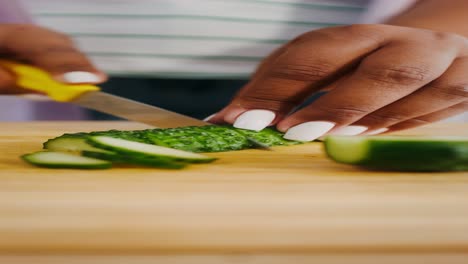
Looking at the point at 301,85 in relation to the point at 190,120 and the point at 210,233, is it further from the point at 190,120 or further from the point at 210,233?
the point at 210,233

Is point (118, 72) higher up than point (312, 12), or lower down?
lower down

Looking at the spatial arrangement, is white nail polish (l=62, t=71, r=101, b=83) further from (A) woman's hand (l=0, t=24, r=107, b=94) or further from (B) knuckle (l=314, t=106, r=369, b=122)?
(B) knuckle (l=314, t=106, r=369, b=122)

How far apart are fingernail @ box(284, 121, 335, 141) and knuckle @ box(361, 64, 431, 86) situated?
132 mm

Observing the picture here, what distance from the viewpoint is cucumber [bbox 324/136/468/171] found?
964 mm

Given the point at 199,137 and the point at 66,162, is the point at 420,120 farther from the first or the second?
the point at 66,162

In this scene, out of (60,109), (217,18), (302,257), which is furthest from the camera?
(60,109)

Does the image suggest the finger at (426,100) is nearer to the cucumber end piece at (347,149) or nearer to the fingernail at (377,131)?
the fingernail at (377,131)

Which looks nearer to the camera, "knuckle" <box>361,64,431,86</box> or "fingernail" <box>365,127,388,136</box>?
"knuckle" <box>361,64,431,86</box>

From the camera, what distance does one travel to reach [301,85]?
1358 mm

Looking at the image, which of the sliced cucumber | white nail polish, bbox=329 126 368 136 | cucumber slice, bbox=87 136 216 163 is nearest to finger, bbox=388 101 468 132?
white nail polish, bbox=329 126 368 136

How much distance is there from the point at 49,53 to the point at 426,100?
883mm

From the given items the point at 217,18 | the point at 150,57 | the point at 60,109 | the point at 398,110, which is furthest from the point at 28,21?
the point at 398,110

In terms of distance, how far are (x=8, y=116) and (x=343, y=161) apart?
1.63 meters

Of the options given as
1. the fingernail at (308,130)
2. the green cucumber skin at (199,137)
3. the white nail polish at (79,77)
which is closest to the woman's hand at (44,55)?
the white nail polish at (79,77)
